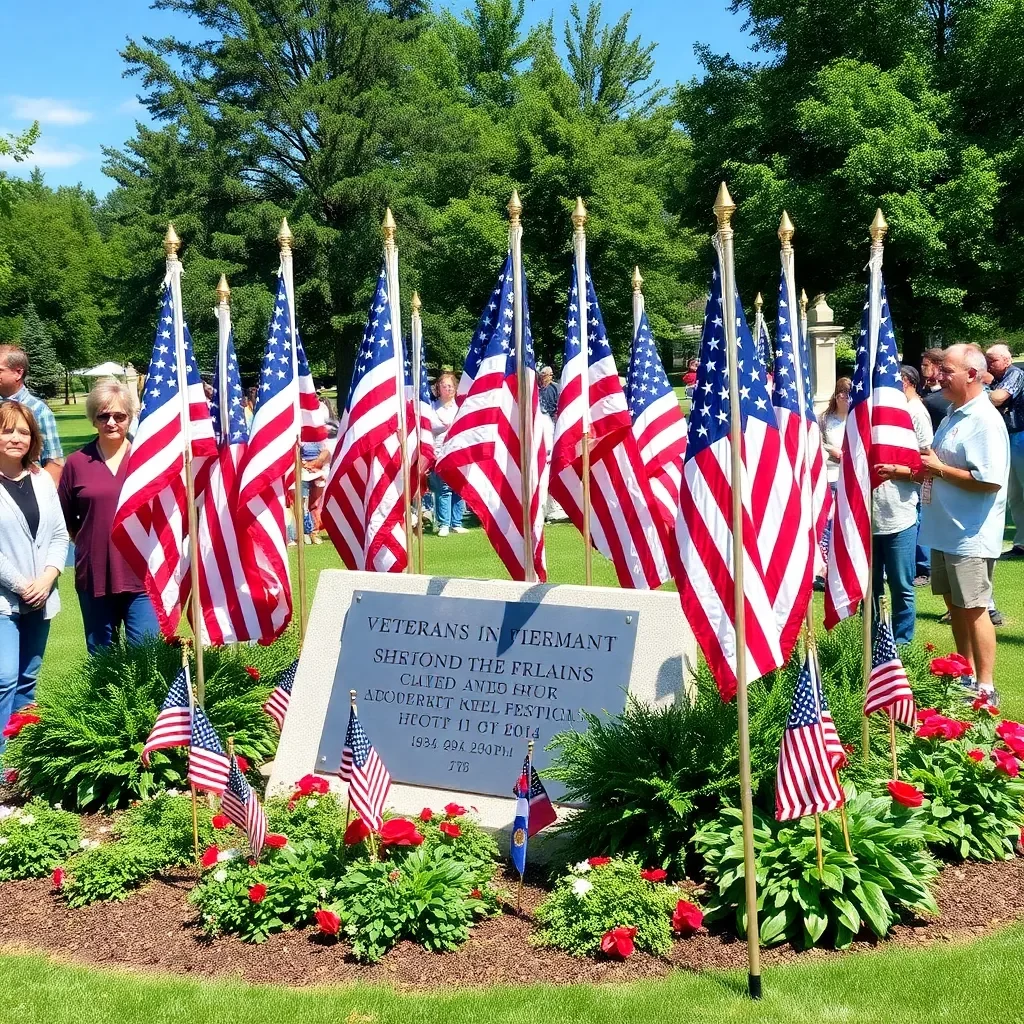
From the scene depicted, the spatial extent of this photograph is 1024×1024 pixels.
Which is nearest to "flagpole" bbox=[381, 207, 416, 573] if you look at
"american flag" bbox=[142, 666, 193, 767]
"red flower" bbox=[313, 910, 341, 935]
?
"american flag" bbox=[142, 666, 193, 767]

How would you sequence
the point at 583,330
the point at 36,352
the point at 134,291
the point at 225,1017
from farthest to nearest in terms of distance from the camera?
the point at 36,352 → the point at 134,291 → the point at 583,330 → the point at 225,1017

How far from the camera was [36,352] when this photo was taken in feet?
214

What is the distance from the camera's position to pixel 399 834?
5188 millimetres

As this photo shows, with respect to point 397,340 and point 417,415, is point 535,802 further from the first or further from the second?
point 417,415

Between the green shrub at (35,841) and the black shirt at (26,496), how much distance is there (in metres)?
1.69

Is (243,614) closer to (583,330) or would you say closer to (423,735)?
(423,735)

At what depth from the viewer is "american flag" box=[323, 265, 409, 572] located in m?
7.32

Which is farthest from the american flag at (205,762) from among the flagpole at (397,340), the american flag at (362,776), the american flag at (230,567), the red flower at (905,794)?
the red flower at (905,794)

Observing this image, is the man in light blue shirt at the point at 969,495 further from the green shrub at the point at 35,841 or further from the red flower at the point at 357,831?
the green shrub at the point at 35,841

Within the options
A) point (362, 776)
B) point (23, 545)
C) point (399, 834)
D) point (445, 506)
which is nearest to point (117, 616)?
point (23, 545)

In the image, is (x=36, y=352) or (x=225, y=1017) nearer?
(x=225, y=1017)

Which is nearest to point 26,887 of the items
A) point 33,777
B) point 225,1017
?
point 33,777

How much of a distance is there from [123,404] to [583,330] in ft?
9.55

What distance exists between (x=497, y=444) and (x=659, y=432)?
1446 mm
